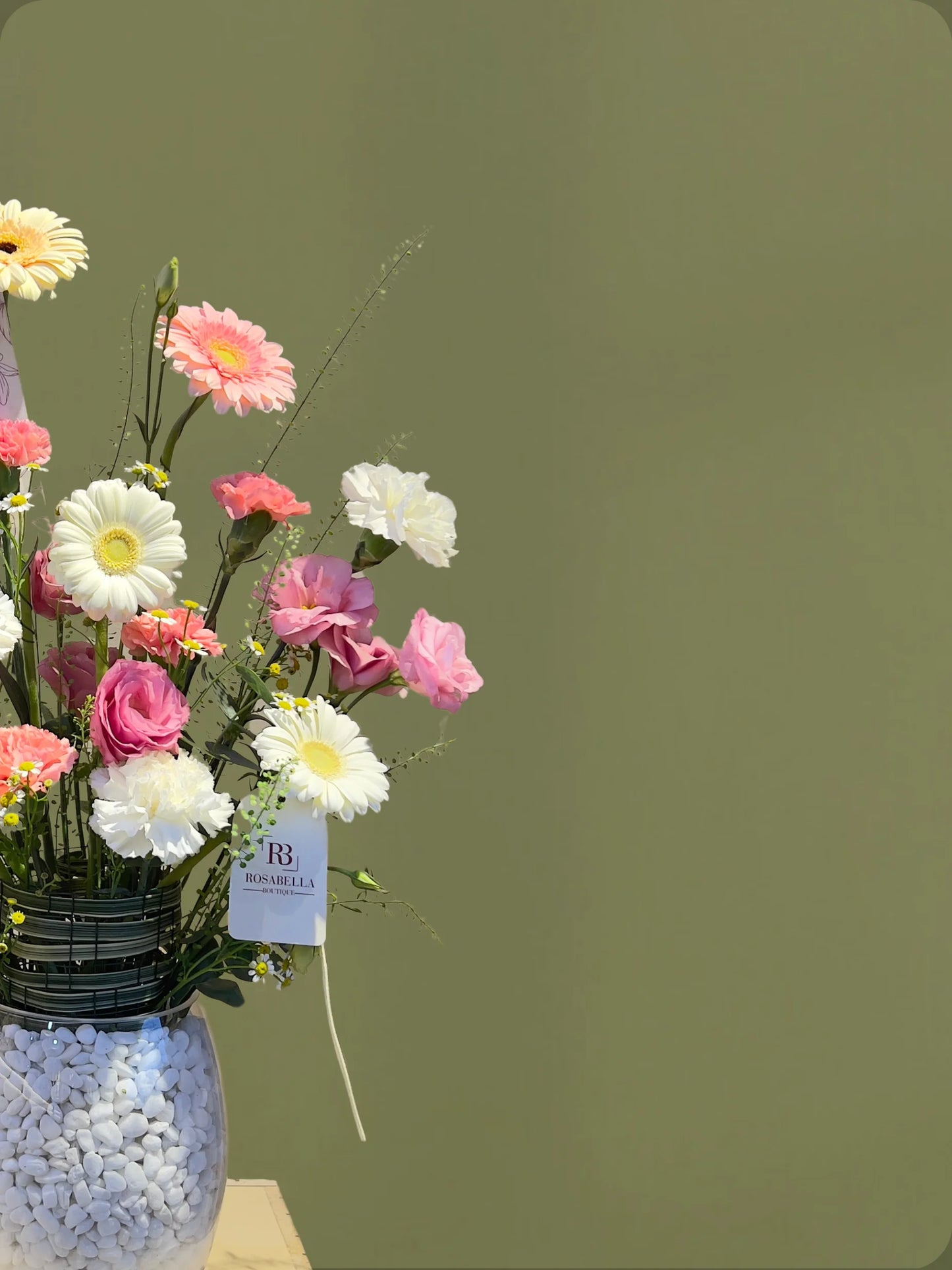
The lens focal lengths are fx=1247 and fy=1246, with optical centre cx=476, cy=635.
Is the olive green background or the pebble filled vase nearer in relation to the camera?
the pebble filled vase

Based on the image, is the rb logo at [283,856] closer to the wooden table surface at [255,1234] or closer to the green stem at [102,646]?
the green stem at [102,646]

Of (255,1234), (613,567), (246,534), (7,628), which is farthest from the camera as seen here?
(613,567)

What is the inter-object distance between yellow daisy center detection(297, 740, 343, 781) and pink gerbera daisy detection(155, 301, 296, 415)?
26cm

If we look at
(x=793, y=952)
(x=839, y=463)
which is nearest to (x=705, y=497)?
(x=839, y=463)

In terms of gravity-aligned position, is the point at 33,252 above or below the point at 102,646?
above

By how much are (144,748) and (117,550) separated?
141mm

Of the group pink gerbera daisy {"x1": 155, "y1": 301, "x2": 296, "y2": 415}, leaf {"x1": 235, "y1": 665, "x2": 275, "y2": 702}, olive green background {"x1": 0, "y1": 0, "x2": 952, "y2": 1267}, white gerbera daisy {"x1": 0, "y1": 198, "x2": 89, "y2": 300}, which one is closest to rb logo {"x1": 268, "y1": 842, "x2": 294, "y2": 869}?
leaf {"x1": 235, "y1": 665, "x2": 275, "y2": 702}

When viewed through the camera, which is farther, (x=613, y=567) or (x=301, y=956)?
(x=613, y=567)

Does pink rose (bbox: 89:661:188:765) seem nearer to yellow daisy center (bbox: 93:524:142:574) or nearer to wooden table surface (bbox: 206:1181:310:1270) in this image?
yellow daisy center (bbox: 93:524:142:574)

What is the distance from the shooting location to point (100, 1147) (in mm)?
892

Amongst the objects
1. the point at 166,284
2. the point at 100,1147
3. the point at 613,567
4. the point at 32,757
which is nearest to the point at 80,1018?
the point at 100,1147

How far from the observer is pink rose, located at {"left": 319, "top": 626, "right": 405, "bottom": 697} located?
95 cm

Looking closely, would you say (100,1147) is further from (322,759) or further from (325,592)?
(325,592)

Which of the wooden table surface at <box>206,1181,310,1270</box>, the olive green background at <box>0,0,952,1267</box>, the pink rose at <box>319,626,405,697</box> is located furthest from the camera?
the olive green background at <box>0,0,952,1267</box>
